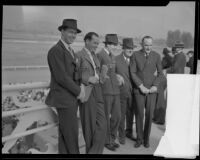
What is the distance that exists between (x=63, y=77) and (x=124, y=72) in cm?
51

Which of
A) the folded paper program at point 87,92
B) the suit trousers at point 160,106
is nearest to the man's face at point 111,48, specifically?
the folded paper program at point 87,92

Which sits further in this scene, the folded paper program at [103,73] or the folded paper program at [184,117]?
the folded paper program at [103,73]

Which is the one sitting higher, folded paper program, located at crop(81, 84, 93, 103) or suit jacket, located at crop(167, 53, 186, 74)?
suit jacket, located at crop(167, 53, 186, 74)

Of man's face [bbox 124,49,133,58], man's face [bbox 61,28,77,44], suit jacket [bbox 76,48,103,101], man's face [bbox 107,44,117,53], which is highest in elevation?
man's face [bbox 61,28,77,44]

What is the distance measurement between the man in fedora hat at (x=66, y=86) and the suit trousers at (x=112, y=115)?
9.0 inches

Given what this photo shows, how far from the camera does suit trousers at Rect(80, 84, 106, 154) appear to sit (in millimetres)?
1898

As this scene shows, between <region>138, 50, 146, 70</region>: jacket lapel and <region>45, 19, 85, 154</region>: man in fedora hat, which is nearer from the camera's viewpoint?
<region>45, 19, 85, 154</region>: man in fedora hat

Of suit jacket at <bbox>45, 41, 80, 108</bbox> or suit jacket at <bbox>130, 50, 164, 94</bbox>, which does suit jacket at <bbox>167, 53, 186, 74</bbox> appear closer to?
suit jacket at <bbox>130, 50, 164, 94</bbox>

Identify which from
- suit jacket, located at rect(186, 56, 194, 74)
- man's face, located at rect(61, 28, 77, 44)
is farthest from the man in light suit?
suit jacket, located at rect(186, 56, 194, 74)

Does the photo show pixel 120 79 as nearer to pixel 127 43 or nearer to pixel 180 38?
pixel 127 43

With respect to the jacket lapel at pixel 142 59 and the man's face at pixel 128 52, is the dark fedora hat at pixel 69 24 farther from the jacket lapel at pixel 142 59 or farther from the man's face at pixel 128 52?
the jacket lapel at pixel 142 59

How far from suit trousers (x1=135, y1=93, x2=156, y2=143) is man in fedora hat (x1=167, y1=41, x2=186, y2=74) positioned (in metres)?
0.27

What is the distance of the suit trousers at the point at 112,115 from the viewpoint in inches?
75.8

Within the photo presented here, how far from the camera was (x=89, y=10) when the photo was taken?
1.90m
